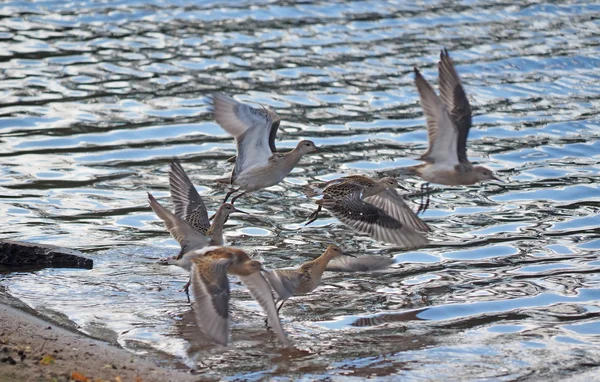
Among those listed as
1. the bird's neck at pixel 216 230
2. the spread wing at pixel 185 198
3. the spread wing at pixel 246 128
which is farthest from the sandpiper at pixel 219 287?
the spread wing at pixel 246 128

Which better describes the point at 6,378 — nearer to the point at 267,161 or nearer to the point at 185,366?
the point at 185,366

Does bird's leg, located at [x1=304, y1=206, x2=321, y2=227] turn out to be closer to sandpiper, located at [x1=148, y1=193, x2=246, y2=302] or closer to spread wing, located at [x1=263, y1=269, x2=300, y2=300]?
sandpiper, located at [x1=148, y1=193, x2=246, y2=302]

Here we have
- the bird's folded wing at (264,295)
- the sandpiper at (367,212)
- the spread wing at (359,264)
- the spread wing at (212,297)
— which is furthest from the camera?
the sandpiper at (367,212)

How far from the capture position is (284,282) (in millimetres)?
9180

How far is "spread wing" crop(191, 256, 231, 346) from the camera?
315 inches

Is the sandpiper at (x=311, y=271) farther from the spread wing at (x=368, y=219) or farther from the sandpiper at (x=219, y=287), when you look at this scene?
the spread wing at (x=368, y=219)

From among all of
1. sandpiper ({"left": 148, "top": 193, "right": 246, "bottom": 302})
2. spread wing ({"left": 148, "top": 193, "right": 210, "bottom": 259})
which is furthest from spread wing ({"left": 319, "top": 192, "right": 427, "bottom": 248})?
spread wing ({"left": 148, "top": 193, "right": 210, "bottom": 259})

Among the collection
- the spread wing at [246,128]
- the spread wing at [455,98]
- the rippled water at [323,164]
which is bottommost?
the rippled water at [323,164]

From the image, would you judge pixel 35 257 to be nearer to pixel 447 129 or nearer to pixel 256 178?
pixel 256 178

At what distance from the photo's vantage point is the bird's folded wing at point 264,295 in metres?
8.52

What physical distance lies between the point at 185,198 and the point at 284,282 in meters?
2.03

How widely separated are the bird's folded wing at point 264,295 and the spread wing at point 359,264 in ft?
4.37

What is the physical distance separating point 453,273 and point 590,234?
199 centimetres

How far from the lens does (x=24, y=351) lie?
7648 mm
